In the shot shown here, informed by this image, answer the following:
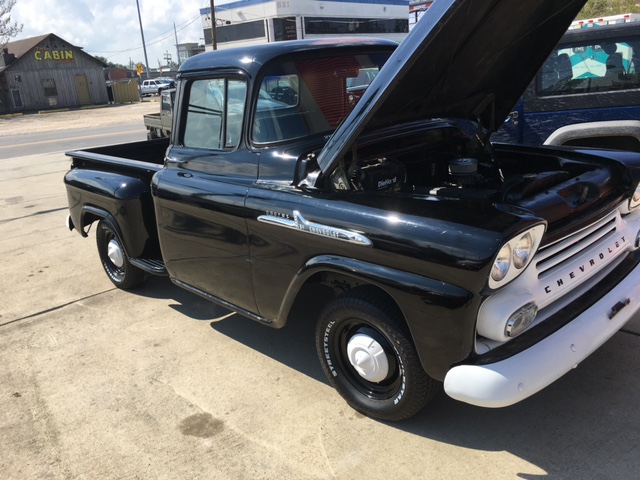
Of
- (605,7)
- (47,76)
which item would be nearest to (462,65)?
(605,7)

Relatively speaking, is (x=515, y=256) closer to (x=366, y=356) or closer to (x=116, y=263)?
(x=366, y=356)

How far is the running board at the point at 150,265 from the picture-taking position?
171 inches

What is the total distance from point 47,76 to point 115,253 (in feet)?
143

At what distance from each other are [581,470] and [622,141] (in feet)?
13.5

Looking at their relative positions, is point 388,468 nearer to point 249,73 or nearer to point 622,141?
point 249,73

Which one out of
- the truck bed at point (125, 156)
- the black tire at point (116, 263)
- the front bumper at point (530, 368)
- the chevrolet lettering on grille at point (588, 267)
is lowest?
the black tire at point (116, 263)

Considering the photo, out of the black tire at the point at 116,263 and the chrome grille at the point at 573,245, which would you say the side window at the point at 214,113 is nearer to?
the black tire at the point at 116,263

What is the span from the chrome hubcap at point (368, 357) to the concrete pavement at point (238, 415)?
0.30 meters

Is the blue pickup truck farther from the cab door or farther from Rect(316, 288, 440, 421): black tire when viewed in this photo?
Rect(316, 288, 440, 421): black tire

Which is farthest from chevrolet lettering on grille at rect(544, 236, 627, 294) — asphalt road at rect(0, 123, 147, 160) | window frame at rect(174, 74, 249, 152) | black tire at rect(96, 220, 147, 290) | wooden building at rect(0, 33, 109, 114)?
wooden building at rect(0, 33, 109, 114)

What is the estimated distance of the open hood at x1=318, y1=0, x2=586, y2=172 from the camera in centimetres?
268

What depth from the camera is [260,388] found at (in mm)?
3443

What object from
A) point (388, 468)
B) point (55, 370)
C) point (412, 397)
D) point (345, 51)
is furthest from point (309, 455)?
point (345, 51)

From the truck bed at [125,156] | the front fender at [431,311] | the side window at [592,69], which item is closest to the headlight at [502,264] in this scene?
the front fender at [431,311]
